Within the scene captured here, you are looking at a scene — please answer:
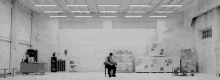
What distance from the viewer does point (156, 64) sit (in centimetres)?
1775

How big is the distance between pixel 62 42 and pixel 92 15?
2.74m

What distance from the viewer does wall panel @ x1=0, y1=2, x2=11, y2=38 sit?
13.9 meters

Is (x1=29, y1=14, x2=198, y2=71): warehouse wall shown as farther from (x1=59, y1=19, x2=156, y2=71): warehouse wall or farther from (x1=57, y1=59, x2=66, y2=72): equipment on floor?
(x1=57, y1=59, x2=66, y2=72): equipment on floor

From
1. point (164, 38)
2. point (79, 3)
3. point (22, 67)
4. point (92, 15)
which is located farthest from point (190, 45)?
point (22, 67)

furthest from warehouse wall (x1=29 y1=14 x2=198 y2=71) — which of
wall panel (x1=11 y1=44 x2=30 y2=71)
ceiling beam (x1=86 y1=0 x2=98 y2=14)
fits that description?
ceiling beam (x1=86 y1=0 x2=98 y2=14)

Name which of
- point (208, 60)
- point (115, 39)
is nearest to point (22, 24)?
point (115, 39)

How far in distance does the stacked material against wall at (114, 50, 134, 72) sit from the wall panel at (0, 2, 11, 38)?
22.4 ft

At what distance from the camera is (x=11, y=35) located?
49.7ft

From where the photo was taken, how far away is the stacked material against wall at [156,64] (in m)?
17.7

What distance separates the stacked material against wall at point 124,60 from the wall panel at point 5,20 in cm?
682

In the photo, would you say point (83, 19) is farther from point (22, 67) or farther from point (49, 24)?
point (22, 67)

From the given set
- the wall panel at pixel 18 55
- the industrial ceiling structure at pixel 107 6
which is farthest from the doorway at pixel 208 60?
the wall panel at pixel 18 55

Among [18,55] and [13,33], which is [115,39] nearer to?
[18,55]

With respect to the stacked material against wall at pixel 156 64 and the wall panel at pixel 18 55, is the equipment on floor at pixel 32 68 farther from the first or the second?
the stacked material against wall at pixel 156 64
